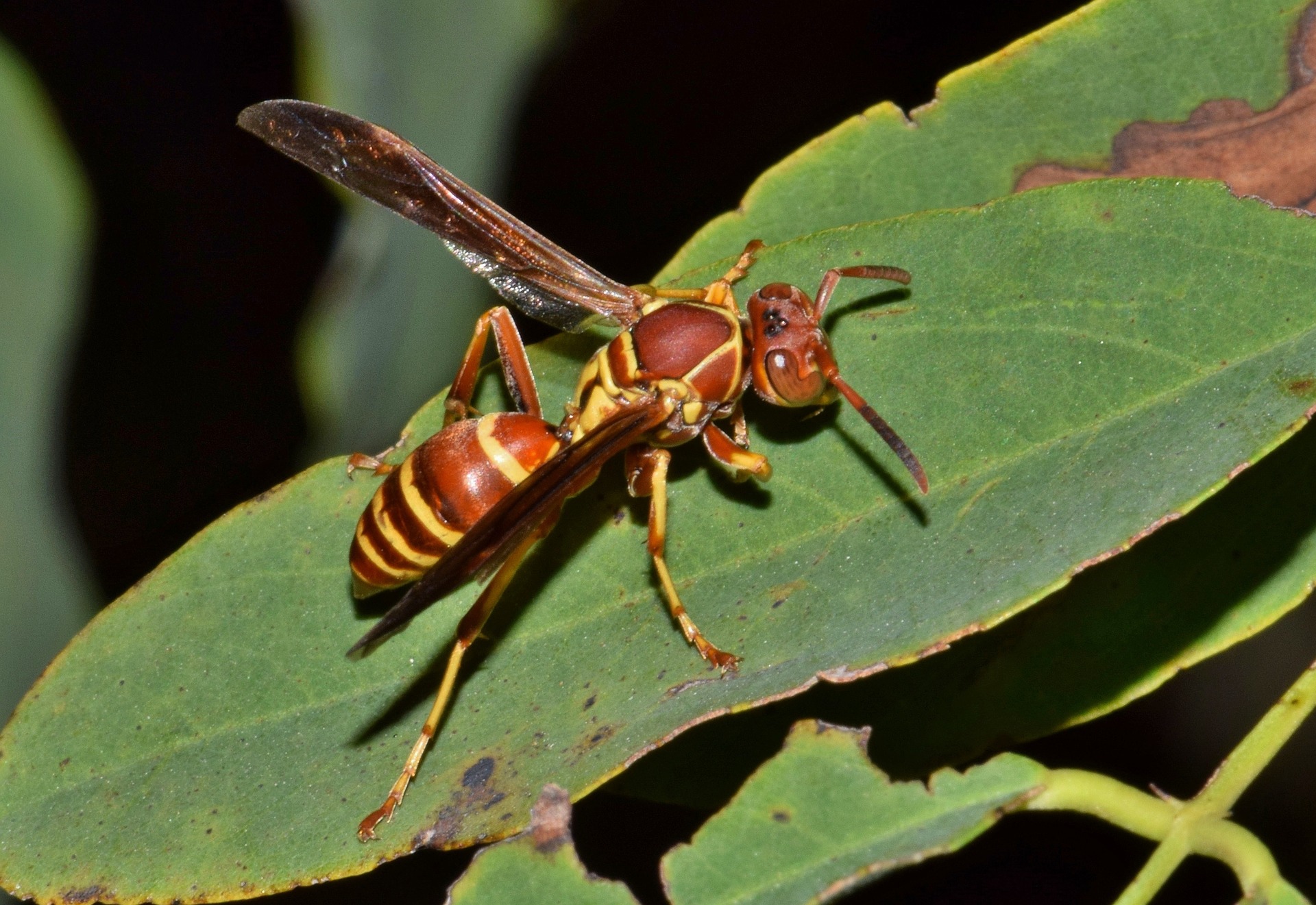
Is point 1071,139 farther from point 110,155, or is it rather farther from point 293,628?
point 110,155

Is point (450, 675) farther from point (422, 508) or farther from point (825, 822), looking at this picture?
point (825, 822)

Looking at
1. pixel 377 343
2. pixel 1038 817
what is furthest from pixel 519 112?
pixel 1038 817

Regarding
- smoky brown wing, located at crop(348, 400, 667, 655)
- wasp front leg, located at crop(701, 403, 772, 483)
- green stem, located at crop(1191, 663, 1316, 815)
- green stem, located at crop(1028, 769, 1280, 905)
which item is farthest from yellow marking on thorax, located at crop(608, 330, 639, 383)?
green stem, located at crop(1191, 663, 1316, 815)

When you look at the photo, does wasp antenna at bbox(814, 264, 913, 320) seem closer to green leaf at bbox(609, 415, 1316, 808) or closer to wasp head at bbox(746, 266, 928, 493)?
wasp head at bbox(746, 266, 928, 493)

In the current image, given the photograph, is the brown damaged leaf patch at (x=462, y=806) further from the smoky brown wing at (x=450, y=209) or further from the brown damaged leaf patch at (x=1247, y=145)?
the brown damaged leaf patch at (x=1247, y=145)

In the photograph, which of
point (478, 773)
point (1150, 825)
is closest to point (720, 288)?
point (478, 773)

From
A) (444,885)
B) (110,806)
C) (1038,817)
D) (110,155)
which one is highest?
(110,155)
